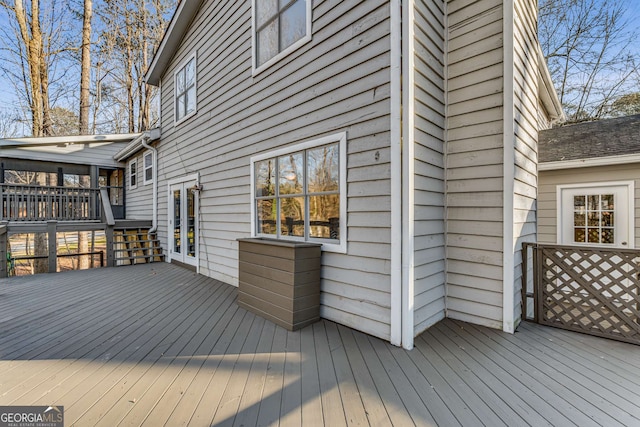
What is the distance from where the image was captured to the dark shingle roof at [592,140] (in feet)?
15.4

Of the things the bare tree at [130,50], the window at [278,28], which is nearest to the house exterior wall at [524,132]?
the window at [278,28]

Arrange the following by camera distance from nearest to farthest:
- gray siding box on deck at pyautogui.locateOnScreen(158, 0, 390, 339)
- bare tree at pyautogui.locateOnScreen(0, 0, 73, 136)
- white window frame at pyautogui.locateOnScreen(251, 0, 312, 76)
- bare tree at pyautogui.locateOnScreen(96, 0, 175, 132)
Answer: gray siding box on deck at pyautogui.locateOnScreen(158, 0, 390, 339), white window frame at pyautogui.locateOnScreen(251, 0, 312, 76), bare tree at pyautogui.locateOnScreen(0, 0, 73, 136), bare tree at pyautogui.locateOnScreen(96, 0, 175, 132)

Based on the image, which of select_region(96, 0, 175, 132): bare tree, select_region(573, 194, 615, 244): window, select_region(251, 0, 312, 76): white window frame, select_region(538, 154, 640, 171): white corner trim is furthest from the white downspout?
select_region(573, 194, 615, 244): window

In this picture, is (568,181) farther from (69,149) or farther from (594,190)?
(69,149)

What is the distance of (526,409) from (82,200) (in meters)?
9.57

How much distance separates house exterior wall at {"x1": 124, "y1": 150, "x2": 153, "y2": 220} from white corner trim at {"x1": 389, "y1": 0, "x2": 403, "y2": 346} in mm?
7731

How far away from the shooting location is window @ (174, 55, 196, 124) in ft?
20.4

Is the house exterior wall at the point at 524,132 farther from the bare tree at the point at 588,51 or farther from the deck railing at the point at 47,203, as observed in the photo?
the deck railing at the point at 47,203

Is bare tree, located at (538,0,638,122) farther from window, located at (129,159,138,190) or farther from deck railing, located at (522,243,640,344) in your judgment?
window, located at (129,159,138,190)

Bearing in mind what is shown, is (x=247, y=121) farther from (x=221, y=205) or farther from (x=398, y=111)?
(x=398, y=111)

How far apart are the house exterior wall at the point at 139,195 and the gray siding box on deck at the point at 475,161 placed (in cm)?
800

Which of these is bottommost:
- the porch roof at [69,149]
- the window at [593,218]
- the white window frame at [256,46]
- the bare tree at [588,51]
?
the window at [593,218]

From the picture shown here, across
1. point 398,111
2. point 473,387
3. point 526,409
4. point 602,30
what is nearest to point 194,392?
point 473,387

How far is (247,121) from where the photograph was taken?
15.0ft
